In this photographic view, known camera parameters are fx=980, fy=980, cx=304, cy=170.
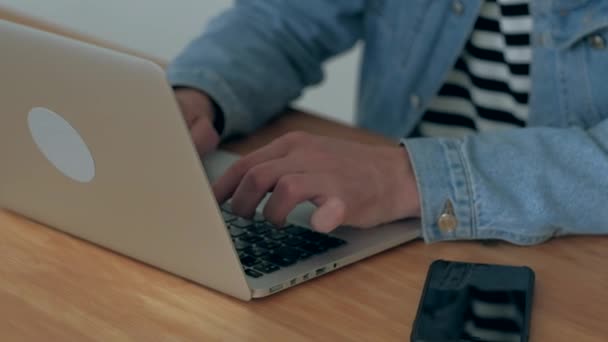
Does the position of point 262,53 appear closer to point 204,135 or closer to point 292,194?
point 204,135

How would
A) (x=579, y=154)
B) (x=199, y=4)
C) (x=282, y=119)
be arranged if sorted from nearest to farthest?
(x=579, y=154) < (x=282, y=119) < (x=199, y=4)

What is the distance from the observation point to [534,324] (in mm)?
677

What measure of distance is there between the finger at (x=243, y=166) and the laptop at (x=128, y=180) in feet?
0.07

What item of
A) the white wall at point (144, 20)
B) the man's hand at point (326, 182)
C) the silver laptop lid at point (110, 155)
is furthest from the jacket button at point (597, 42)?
the white wall at point (144, 20)

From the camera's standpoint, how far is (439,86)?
114 cm

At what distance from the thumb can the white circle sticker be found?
0.17 meters

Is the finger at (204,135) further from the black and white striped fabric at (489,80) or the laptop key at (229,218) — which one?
the black and white striped fabric at (489,80)

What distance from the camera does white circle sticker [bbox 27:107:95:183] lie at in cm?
69

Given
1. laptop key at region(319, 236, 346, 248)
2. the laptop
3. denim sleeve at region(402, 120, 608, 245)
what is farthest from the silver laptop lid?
denim sleeve at region(402, 120, 608, 245)

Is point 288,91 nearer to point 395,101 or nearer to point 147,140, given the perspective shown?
point 395,101

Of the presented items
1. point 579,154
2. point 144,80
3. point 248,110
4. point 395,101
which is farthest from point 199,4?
point 144,80

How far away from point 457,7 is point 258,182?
42cm

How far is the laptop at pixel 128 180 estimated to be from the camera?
0.62 m

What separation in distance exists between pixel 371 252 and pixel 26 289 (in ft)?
0.86
